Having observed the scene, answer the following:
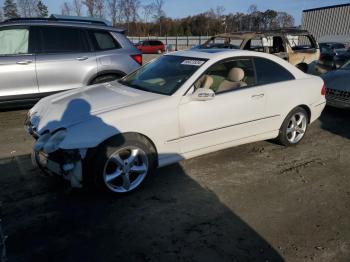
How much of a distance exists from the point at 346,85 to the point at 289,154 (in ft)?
10.0

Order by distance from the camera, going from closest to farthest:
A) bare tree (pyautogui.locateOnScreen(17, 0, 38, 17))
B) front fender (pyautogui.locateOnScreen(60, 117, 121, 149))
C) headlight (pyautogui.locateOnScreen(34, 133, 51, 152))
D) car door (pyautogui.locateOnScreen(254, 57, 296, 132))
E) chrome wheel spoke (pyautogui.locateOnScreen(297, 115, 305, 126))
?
1. front fender (pyautogui.locateOnScreen(60, 117, 121, 149))
2. headlight (pyautogui.locateOnScreen(34, 133, 51, 152))
3. car door (pyautogui.locateOnScreen(254, 57, 296, 132))
4. chrome wheel spoke (pyautogui.locateOnScreen(297, 115, 305, 126))
5. bare tree (pyautogui.locateOnScreen(17, 0, 38, 17))

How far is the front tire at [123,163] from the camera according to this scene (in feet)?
12.1

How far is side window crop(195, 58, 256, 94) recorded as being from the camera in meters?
4.62

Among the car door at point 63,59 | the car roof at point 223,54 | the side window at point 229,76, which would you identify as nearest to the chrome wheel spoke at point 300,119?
the car roof at point 223,54

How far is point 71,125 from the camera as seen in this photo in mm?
3680

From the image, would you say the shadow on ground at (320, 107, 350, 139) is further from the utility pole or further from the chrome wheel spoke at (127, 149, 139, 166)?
the utility pole

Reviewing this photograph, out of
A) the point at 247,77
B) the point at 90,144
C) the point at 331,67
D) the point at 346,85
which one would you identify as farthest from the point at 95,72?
the point at 331,67

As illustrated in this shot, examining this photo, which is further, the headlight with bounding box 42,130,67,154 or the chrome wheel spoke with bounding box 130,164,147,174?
the chrome wheel spoke with bounding box 130,164,147,174

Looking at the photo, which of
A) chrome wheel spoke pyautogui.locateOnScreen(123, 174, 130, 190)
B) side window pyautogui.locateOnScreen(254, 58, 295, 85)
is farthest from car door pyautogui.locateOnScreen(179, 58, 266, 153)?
chrome wheel spoke pyautogui.locateOnScreen(123, 174, 130, 190)

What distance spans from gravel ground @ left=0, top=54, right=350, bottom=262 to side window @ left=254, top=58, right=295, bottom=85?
1.12 metres

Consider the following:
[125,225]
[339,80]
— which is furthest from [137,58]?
[125,225]

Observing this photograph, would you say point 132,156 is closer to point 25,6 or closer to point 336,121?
point 336,121

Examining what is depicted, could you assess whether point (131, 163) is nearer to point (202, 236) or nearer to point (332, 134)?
point (202, 236)

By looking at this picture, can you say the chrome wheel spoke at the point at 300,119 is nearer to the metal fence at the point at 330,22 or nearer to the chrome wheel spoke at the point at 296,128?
the chrome wheel spoke at the point at 296,128
